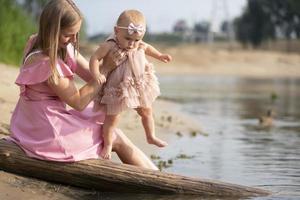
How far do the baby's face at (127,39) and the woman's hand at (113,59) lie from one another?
56 mm

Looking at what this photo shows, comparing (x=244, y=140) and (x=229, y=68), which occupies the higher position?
(x=244, y=140)

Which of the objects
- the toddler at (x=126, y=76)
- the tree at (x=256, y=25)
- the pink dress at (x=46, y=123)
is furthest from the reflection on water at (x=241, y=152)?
the tree at (x=256, y=25)

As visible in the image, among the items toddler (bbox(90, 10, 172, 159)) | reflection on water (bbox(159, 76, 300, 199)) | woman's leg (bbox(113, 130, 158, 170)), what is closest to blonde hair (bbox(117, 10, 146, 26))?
toddler (bbox(90, 10, 172, 159))

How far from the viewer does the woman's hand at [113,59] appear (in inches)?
232

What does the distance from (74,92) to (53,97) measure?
19cm

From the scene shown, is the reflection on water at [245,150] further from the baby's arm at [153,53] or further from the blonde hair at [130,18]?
the blonde hair at [130,18]

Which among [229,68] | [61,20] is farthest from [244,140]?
[229,68]

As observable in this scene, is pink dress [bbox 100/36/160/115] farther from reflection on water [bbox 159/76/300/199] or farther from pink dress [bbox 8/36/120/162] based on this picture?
reflection on water [bbox 159/76/300/199]

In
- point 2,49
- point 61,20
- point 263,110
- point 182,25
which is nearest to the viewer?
point 61,20

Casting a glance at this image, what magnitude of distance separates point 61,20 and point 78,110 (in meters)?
0.70

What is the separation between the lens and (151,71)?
604 centimetres

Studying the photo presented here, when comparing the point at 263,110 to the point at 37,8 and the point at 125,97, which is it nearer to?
the point at 125,97

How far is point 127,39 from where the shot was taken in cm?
592

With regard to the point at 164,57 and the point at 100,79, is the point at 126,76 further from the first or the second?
the point at 164,57
